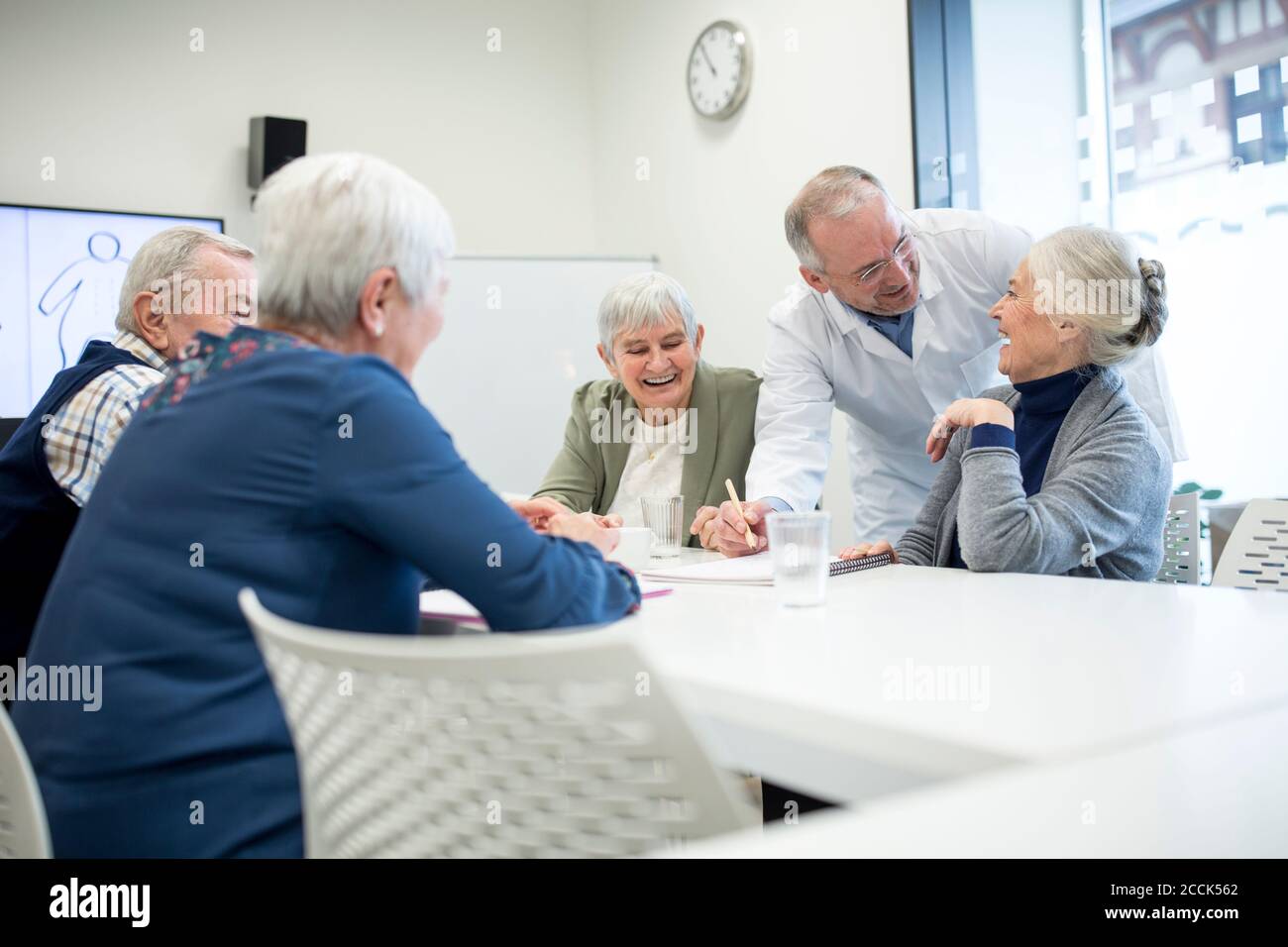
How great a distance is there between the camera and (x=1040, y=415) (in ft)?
6.22

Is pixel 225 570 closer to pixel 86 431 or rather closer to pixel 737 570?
pixel 86 431

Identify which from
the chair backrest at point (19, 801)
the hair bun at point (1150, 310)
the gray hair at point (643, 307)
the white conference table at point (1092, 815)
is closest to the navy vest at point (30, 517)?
the chair backrest at point (19, 801)

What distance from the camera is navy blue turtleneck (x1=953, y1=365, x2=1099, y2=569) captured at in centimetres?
183

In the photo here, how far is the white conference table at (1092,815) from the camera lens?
1.84 feet

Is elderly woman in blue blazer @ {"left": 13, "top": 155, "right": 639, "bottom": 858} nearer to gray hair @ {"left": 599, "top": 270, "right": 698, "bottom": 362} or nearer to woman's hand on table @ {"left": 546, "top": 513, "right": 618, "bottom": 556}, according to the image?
woman's hand on table @ {"left": 546, "top": 513, "right": 618, "bottom": 556}

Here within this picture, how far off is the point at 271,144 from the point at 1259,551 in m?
3.78

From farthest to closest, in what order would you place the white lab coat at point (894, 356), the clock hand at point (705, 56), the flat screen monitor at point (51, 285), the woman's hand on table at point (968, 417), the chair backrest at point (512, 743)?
the clock hand at point (705, 56), the flat screen monitor at point (51, 285), the white lab coat at point (894, 356), the woman's hand on table at point (968, 417), the chair backrest at point (512, 743)

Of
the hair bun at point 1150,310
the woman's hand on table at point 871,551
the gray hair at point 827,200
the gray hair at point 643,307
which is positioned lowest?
the woman's hand on table at point 871,551

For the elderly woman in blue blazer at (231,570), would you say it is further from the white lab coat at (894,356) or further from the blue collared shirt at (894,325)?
the blue collared shirt at (894,325)

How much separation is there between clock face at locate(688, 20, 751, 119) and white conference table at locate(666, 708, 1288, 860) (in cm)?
404

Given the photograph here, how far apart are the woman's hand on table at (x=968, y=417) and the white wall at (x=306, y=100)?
11.0 feet
